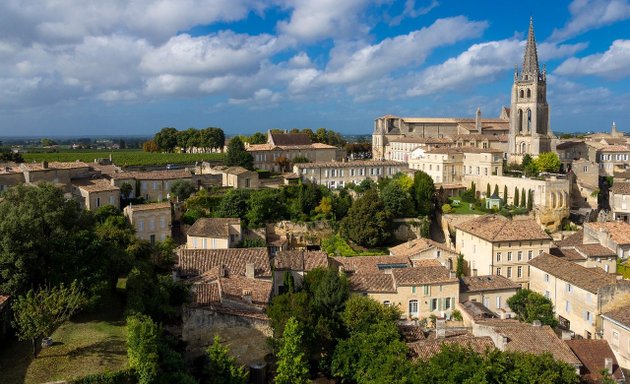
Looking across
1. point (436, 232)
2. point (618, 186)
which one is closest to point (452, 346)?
point (436, 232)

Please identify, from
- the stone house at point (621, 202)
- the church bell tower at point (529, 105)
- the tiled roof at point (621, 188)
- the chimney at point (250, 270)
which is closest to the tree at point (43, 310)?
the chimney at point (250, 270)

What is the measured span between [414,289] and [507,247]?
10602mm

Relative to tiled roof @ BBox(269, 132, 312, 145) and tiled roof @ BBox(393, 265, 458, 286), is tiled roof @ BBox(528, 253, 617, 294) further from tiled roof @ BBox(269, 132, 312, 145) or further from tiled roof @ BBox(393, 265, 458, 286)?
tiled roof @ BBox(269, 132, 312, 145)

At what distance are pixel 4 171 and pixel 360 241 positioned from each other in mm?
27282

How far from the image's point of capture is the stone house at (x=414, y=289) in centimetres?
3078

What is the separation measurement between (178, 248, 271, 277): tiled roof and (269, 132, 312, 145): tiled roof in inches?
1411

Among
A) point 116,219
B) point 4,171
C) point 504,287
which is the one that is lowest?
point 504,287

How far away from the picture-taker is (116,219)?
37.5 metres

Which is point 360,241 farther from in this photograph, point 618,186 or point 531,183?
point 618,186

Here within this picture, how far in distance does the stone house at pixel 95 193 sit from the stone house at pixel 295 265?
50.7ft

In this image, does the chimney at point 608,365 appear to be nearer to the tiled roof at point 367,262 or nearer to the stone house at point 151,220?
the tiled roof at point 367,262

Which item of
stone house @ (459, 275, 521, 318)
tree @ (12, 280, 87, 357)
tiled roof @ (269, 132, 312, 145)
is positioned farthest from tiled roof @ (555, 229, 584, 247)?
tiled roof @ (269, 132, 312, 145)

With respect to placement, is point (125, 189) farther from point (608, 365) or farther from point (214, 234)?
point (608, 365)

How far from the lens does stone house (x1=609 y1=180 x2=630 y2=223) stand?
51.9 meters
